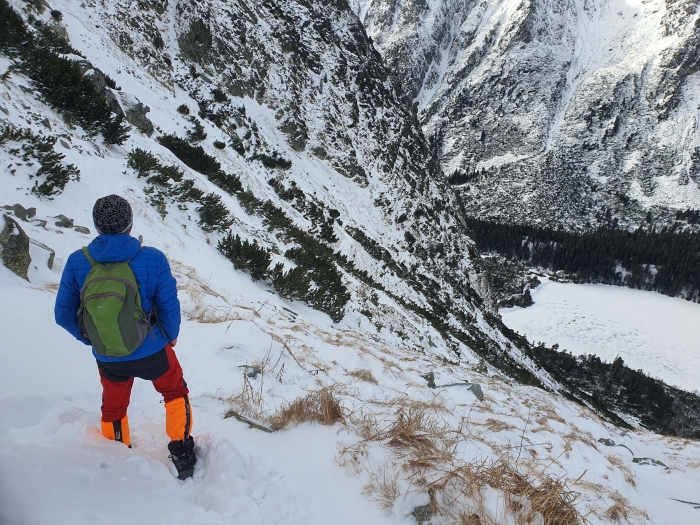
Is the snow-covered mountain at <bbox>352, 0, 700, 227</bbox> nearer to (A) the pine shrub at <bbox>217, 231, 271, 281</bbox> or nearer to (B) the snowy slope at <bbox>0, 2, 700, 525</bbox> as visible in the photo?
(A) the pine shrub at <bbox>217, 231, 271, 281</bbox>

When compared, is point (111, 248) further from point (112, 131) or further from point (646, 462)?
→ point (112, 131)

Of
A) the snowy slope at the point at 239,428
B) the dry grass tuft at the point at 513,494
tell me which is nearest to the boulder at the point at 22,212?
the snowy slope at the point at 239,428

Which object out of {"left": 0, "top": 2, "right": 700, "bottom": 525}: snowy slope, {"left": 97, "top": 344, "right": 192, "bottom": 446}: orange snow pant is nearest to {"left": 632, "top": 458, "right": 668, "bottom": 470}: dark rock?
{"left": 0, "top": 2, "right": 700, "bottom": 525}: snowy slope

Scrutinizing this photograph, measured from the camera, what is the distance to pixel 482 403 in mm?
6191

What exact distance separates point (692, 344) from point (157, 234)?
247ft

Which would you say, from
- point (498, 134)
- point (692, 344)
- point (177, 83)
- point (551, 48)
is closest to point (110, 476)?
point (177, 83)

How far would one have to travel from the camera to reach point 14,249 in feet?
14.6

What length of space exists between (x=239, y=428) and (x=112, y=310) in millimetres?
1419

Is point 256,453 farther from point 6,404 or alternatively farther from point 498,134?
point 498,134

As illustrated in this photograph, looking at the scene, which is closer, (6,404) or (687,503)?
(6,404)

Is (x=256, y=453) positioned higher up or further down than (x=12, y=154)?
further down

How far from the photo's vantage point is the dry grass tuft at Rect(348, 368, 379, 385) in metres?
5.47

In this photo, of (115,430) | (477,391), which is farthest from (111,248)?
(477,391)

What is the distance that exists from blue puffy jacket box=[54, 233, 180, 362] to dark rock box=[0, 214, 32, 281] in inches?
125
